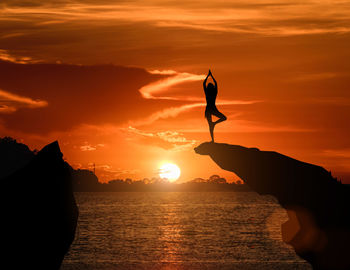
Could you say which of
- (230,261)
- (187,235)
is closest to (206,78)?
(230,261)

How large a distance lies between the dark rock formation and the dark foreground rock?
488 centimetres

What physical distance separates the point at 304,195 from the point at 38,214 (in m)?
8.57

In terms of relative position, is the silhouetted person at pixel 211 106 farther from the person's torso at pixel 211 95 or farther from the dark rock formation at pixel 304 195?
the dark rock formation at pixel 304 195

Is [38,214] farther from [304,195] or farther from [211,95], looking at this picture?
[304,195]

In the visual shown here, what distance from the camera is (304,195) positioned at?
65.5 ft

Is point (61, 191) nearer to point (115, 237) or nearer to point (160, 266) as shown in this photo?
point (160, 266)

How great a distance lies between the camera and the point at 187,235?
126 meters

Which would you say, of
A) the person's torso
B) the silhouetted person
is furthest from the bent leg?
the person's torso

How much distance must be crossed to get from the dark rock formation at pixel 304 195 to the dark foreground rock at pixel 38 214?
16.0 ft

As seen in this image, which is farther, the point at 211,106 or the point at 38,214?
the point at 211,106

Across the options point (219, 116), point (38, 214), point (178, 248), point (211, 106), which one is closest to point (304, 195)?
point (219, 116)

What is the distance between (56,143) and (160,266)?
6193 cm

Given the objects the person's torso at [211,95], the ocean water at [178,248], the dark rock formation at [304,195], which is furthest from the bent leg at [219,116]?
the ocean water at [178,248]

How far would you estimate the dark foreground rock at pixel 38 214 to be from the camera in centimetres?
1898
